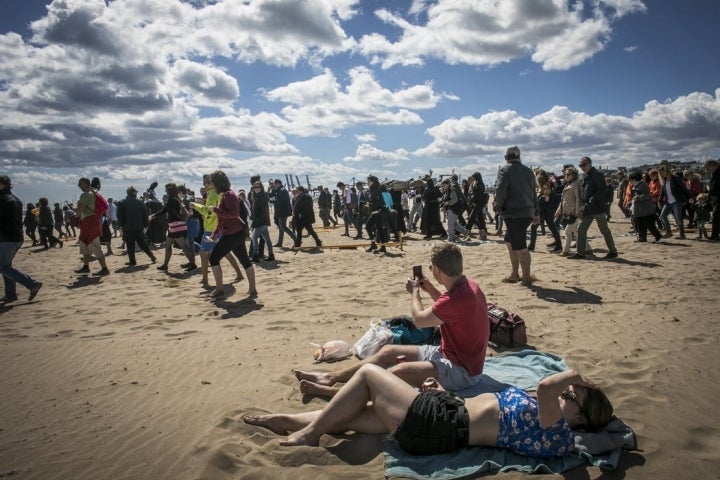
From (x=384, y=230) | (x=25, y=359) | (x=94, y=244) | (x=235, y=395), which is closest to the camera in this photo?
(x=235, y=395)

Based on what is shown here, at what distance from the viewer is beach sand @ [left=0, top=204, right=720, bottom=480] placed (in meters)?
2.62

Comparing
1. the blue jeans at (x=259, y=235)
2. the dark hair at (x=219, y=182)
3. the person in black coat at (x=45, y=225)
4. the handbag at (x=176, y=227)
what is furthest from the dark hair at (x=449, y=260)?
the person in black coat at (x=45, y=225)

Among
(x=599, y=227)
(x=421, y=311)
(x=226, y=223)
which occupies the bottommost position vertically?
(x=421, y=311)

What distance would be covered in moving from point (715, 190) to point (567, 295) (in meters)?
6.00

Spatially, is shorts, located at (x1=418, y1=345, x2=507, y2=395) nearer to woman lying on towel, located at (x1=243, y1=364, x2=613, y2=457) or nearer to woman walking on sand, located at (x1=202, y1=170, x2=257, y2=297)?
woman lying on towel, located at (x1=243, y1=364, x2=613, y2=457)

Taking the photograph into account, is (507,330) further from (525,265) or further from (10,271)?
(10,271)

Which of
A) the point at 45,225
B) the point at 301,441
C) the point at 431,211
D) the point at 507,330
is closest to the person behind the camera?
the point at 301,441

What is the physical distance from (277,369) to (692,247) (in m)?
9.90

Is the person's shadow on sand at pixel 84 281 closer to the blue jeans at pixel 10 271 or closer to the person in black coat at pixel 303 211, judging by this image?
the blue jeans at pixel 10 271

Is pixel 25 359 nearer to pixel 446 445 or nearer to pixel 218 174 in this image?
pixel 218 174

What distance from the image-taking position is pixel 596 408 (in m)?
2.44

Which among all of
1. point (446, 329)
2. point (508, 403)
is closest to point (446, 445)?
point (508, 403)

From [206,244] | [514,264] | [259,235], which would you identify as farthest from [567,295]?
[259,235]

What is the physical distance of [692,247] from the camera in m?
8.99
